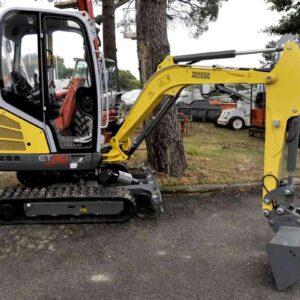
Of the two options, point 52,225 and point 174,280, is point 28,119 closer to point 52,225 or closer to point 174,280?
point 52,225

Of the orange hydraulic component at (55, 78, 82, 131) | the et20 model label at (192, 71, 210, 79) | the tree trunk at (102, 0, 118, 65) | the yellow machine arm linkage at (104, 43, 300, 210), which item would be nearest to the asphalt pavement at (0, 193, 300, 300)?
the yellow machine arm linkage at (104, 43, 300, 210)

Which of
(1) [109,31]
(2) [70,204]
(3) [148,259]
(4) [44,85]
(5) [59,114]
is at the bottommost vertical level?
(3) [148,259]

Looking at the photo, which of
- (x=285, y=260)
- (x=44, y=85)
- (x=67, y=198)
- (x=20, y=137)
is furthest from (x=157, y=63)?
(x=285, y=260)

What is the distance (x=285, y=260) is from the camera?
3512mm

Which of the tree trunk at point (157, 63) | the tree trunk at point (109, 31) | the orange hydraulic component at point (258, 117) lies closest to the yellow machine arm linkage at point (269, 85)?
the tree trunk at point (157, 63)

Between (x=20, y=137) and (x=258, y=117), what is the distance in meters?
9.20

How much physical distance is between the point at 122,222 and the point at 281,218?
2.09 m

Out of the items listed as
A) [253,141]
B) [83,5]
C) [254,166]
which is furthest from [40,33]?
[253,141]

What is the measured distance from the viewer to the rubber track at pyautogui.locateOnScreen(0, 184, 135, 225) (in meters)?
5.07

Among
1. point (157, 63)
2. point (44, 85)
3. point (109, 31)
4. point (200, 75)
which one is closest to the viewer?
point (200, 75)

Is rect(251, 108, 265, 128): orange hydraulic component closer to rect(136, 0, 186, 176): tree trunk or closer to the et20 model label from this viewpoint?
rect(136, 0, 186, 176): tree trunk

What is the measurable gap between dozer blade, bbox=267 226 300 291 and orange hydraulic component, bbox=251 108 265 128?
932 centimetres

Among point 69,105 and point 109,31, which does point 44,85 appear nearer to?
point 69,105

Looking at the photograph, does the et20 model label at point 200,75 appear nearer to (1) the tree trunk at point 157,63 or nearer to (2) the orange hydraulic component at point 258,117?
(1) the tree trunk at point 157,63
